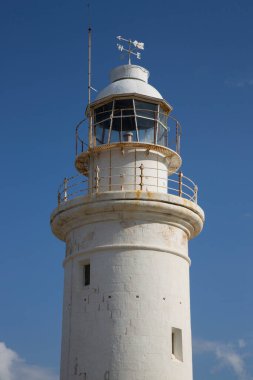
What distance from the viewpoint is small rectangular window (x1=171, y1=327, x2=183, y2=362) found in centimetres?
1805

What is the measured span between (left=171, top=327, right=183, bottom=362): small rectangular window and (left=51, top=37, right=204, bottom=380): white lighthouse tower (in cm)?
2

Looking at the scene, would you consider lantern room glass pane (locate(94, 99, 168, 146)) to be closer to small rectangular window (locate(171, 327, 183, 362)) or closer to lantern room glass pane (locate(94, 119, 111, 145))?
lantern room glass pane (locate(94, 119, 111, 145))

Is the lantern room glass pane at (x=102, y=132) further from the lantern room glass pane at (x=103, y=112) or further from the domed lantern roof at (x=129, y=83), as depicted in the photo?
the domed lantern roof at (x=129, y=83)

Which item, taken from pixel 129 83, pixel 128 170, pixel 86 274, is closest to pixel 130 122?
pixel 129 83

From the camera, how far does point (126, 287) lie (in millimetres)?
17656

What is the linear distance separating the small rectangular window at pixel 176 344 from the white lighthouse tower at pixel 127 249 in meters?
0.02

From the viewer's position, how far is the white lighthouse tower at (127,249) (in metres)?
17.4

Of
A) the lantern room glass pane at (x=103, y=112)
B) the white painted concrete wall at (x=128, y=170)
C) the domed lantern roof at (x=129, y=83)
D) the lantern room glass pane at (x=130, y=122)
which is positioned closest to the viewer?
the white painted concrete wall at (x=128, y=170)

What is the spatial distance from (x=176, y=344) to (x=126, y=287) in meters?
1.95

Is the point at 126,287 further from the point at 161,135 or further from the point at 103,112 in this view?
the point at 103,112

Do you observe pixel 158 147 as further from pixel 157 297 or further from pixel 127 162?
pixel 157 297

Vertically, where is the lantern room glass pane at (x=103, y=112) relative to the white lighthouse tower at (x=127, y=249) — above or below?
above

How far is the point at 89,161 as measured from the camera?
65.1 feet

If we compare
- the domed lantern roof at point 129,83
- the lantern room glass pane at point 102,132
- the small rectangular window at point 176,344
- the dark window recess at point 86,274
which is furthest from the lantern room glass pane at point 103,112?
the small rectangular window at point 176,344
